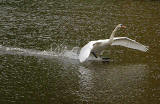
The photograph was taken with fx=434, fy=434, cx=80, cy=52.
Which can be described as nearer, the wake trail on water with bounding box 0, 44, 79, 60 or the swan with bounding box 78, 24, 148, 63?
the swan with bounding box 78, 24, 148, 63

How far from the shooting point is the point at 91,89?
592 inches

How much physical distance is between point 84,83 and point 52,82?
115cm

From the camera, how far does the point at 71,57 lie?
19.2 meters

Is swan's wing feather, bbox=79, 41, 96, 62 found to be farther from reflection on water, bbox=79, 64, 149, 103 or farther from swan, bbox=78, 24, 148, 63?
reflection on water, bbox=79, 64, 149, 103

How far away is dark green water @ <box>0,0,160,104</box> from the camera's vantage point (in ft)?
47.6

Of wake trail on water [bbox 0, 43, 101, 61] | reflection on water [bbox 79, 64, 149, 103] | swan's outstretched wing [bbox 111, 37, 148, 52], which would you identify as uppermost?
swan's outstretched wing [bbox 111, 37, 148, 52]

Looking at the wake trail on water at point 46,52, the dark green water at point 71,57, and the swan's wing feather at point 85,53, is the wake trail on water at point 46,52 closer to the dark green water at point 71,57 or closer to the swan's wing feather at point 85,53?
the dark green water at point 71,57

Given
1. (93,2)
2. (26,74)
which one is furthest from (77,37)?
(93,2)

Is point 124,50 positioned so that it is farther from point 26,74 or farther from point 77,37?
point 26,74

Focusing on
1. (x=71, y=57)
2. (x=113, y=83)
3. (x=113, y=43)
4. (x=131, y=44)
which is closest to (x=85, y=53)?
(x=113, y=83)

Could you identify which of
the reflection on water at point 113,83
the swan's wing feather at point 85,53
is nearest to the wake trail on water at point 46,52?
the swan's wing feather at point 85,53

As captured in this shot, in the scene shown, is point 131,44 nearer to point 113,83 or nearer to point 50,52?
point 50,52

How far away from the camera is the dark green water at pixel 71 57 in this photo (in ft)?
47.6

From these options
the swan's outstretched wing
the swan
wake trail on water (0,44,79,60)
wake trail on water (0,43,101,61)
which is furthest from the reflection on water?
wake trail on water (0,44,79,60)
